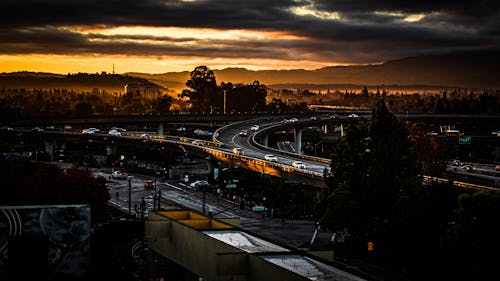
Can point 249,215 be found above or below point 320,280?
below

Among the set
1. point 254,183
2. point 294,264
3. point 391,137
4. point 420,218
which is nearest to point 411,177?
point 391,137

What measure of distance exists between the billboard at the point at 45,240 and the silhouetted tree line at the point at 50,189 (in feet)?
80.5

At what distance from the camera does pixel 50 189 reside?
8744cm

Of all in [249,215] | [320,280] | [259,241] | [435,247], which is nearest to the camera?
[320,280]

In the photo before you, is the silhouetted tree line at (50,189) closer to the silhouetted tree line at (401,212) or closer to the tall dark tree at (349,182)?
the tall dark tree at (349,182)

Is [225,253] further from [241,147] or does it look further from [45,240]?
[241,147]

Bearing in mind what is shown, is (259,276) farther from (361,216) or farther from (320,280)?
(361,216)

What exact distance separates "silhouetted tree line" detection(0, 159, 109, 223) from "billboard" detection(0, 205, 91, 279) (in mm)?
24525

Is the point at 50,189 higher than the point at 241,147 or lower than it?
higher

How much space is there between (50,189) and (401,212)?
34.7 metres

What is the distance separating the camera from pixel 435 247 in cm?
6538

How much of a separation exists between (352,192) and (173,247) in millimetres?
24974

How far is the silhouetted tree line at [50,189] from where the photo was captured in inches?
3346

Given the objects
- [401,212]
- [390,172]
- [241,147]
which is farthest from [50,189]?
[241,147]
